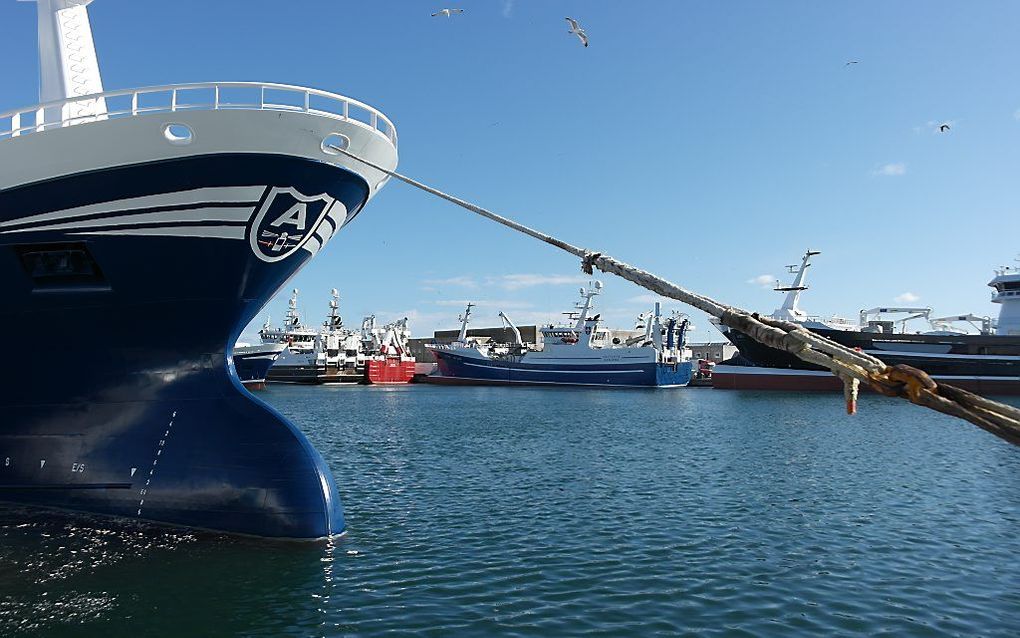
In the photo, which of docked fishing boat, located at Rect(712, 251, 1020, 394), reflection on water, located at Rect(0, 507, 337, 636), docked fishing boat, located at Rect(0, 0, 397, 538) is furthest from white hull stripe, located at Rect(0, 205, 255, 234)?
docked fishing boat, located at Rect(712, 251, 1020, 394)

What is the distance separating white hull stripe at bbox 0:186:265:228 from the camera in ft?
34.6

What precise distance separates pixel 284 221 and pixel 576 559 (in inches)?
311

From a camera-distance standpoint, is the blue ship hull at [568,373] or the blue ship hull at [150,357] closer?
the blue ship hull at [150,357]

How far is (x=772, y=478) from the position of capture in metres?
19.3

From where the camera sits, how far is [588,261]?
7.83 m

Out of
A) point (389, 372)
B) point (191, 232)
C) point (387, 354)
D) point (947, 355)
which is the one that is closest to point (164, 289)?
point (191, 232)

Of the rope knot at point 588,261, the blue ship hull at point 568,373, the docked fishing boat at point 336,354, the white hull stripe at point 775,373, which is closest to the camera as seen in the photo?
the rope knot at point 588,261

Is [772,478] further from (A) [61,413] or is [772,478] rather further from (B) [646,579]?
(A) [61,413]

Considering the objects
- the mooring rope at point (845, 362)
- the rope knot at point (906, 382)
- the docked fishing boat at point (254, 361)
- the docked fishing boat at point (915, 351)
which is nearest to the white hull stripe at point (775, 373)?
the docked fishing boat at point (915, 351)

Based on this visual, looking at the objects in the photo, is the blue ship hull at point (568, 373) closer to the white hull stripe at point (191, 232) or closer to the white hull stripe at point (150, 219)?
the white hull stripe at point (191, 232)

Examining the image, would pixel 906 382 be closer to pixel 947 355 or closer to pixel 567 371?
pixel 947 355

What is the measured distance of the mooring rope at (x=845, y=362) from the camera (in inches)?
162

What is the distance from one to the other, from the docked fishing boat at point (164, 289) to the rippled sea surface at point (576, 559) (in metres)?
0.91

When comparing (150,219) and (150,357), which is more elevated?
(150,219)
